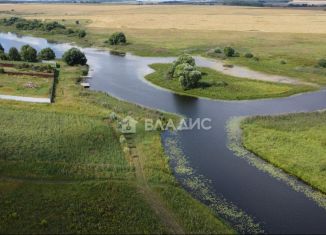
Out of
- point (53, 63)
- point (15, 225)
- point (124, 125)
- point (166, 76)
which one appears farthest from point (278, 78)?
point (15, 225)

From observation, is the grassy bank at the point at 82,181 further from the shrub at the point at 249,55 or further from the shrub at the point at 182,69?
the shrub at the point at 249,55

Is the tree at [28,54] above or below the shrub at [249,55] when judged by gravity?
above

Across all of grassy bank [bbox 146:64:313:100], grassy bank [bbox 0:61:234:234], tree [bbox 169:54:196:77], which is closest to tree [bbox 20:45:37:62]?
grassy bank [bbox 146:64:313:100]

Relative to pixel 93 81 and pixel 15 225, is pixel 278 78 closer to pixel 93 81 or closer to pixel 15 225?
pixel 93 81

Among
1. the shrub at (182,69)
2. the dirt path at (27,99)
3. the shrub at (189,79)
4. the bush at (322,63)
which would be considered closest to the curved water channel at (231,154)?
the shrub at (189,79)

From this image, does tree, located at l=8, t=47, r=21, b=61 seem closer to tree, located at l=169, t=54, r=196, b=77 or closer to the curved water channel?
the curved water channel

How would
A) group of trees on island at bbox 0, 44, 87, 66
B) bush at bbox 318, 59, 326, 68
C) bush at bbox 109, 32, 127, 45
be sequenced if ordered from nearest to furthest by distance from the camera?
bush at bbox 318, 59, 326, 68 → group of trees on island at bbox 0, 44, 87, 66 → bush at bbox 109, 32, 127, 45
